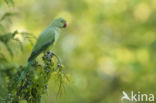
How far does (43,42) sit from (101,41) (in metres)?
7.12

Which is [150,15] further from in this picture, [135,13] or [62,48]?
[62,48]

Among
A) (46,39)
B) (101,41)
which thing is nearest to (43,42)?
(46,39)

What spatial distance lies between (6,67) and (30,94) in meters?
0.58

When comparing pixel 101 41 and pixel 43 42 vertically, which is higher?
pixel 101 41

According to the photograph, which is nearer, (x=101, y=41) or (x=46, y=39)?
(x=46, y=39)

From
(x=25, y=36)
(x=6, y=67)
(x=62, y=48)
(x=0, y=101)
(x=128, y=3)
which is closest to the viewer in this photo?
(x=0, y=101)

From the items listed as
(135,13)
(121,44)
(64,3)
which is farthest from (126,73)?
(64,3)

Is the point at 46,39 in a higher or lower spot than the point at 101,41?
lower

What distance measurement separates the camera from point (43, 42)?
3227 mm

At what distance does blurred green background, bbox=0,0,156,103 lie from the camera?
388 inches

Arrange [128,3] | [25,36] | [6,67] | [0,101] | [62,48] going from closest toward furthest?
1. [0,101]
2. [25,36]
3. [6,67]
4. [62,48]
5. [128,3]

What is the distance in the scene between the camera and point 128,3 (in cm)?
1037

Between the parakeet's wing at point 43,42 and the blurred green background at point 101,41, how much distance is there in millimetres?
6312

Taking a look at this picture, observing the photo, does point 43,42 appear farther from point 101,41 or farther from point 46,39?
point 101,41
